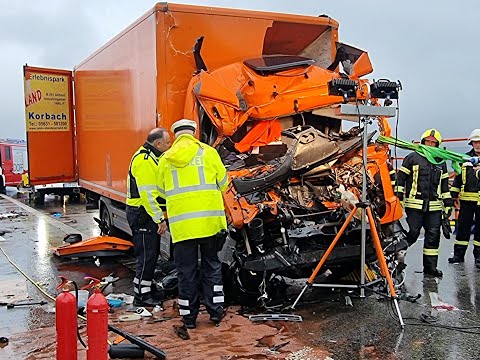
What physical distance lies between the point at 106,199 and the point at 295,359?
19.0ft

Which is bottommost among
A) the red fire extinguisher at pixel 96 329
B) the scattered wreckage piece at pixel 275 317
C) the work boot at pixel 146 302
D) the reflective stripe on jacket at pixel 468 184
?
the work boot at pixel 146 302


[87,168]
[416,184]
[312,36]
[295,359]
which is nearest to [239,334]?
[295,359]

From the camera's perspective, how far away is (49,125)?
436 inches

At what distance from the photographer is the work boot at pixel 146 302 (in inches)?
219

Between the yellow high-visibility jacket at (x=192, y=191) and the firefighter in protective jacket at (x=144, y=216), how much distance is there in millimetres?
650

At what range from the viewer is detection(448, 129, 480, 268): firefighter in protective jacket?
7277 millimetres

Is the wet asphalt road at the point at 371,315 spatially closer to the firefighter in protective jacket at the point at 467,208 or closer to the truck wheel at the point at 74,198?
the firefighter in protective jacket at the point at 467,208

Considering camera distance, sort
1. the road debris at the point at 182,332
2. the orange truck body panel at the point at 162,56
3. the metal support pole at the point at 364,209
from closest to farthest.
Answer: the road debris at the point at 182,332 → the metal support pole at the point at 364,209 → the orange truck body panel at the point at 162,56

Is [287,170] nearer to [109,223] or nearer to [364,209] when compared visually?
[364,209]

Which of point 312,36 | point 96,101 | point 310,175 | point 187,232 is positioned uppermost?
point 312,36

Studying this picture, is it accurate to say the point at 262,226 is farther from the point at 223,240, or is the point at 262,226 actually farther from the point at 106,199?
the point at 106,199

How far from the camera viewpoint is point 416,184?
661 cm

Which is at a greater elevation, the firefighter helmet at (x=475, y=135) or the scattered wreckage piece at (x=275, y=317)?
the firefighter helmet at (x=475, y=135)

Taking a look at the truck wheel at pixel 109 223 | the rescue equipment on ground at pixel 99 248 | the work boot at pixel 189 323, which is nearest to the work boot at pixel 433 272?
the work boot at pixel 189 323
